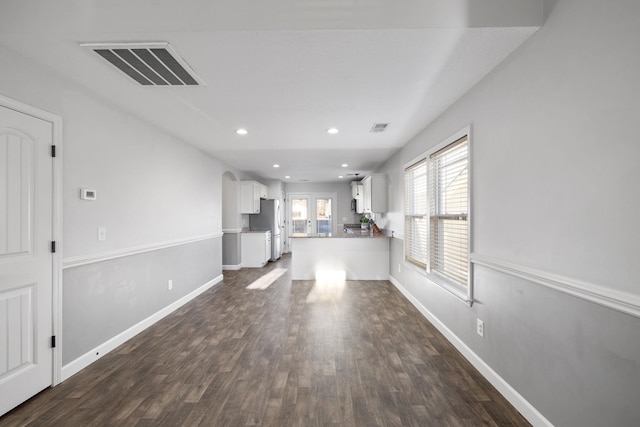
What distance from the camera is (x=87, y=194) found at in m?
2.59

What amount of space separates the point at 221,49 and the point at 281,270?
18.4 feet

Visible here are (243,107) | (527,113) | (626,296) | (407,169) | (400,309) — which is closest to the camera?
(626,296)

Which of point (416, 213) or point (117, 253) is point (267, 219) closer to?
point (416, 213)

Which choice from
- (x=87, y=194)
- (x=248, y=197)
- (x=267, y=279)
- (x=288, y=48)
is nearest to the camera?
(x=288, y=48)

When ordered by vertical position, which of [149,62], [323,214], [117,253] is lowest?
[117,253]

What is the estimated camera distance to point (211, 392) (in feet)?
7.25

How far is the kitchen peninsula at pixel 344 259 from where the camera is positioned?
5.88 metres

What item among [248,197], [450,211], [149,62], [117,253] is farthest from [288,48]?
[248,197]

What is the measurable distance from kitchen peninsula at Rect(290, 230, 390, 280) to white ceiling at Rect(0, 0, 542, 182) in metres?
3.07

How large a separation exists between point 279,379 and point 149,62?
99.1 inches

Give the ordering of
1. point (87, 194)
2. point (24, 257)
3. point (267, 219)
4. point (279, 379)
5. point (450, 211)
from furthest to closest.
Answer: point (267, 219), point (450, 211), point (87, 194), point (279, 379), point (24, 257)

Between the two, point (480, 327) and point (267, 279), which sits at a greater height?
point (480, 327)

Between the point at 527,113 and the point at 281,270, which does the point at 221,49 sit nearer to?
the point at 527,113

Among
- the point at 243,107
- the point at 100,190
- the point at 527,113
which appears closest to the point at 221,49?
the point at 243,107
